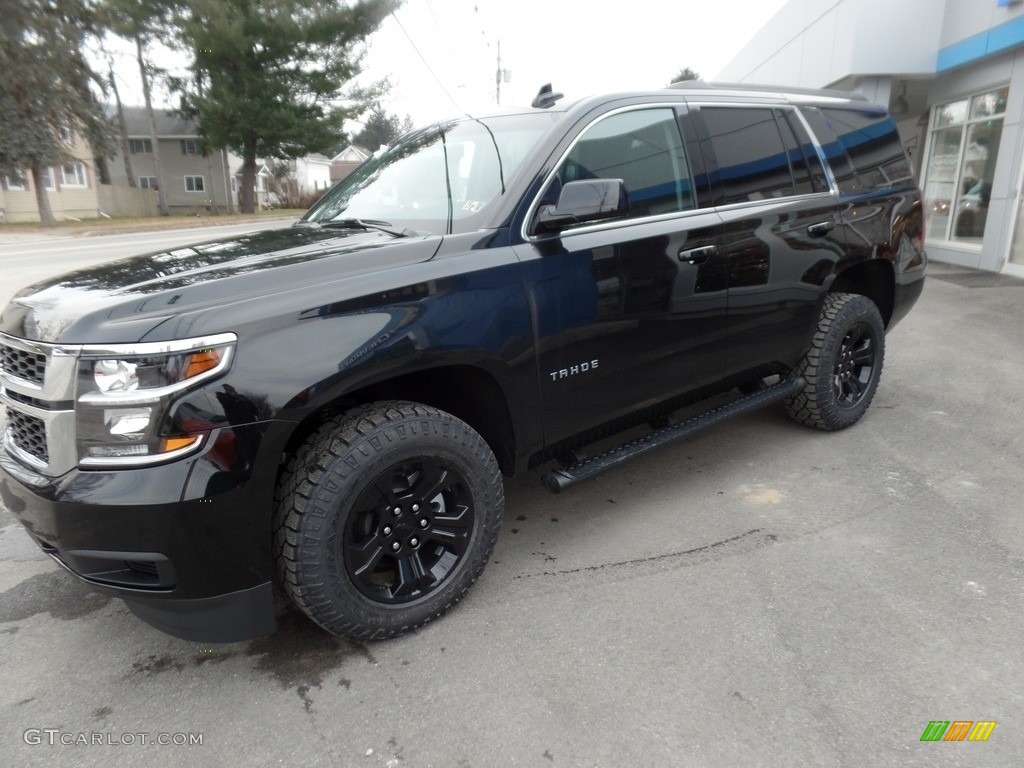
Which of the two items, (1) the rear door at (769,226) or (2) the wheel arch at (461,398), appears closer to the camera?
(2) the wheel arch at (461,398)

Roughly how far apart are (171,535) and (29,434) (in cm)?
65

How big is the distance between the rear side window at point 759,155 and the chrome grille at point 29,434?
2.99 m

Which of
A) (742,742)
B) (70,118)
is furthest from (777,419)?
(70,118)

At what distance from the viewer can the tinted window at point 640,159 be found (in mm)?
2996

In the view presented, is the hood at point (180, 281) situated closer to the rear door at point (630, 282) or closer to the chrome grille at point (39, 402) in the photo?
the chrome grille at point (39, 402)

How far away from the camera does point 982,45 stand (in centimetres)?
1058

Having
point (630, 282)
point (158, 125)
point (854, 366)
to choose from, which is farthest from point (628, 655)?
point (158, 125)

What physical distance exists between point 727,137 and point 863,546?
210 centimetres

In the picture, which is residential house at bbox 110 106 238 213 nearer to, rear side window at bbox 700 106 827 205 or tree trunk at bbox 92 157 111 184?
tree trunk at bbox 92 157 111 184

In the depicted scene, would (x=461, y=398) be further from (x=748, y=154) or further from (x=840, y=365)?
(x=840, y=365)

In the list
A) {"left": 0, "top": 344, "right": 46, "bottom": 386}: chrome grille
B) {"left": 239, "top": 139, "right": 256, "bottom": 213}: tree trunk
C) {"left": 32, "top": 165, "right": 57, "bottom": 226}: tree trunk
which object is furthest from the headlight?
{"left": 239, "top": 139, "right": 256, "bottom": 213}: tree trunk

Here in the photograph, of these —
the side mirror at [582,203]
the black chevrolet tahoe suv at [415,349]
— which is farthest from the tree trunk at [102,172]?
the side mirror at [582,203]

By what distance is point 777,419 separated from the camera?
15.6 ft

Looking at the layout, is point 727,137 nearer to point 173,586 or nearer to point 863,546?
point 863,546
